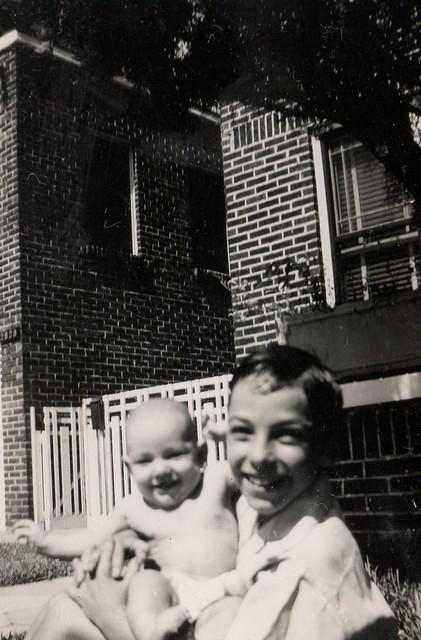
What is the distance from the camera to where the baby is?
1464 mm

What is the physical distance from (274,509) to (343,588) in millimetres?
190

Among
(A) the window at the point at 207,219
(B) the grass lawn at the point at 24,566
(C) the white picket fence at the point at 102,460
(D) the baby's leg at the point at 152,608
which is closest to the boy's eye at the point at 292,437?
(C) the white picket fence at the point at 102,460

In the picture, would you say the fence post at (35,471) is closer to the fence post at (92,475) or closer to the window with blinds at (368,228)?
the fence post at (92,475)

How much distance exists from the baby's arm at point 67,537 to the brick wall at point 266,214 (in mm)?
1016

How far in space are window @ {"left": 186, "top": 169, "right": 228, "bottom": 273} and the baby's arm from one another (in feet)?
8.45

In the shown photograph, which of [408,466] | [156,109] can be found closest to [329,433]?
[408,466]

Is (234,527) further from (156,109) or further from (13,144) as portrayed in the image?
(13,144)

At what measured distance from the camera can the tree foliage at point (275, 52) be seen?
1993mm

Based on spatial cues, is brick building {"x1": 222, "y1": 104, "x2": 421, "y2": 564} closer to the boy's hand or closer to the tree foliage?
the tree foliage

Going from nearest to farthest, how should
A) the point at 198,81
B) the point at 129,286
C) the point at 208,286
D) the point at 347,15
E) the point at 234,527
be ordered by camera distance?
the point at 234,527, the point at 347,15, the point at 198,81, the point at 129,286, the point at 208,286

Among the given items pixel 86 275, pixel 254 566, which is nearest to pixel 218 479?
pixel 254 566

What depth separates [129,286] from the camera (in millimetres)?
6371

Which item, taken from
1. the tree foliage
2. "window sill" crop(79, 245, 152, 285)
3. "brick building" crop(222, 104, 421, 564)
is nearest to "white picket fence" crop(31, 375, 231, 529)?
"brick building" crop(222, 104, 421, 564)

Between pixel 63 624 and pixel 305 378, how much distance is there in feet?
2.41
